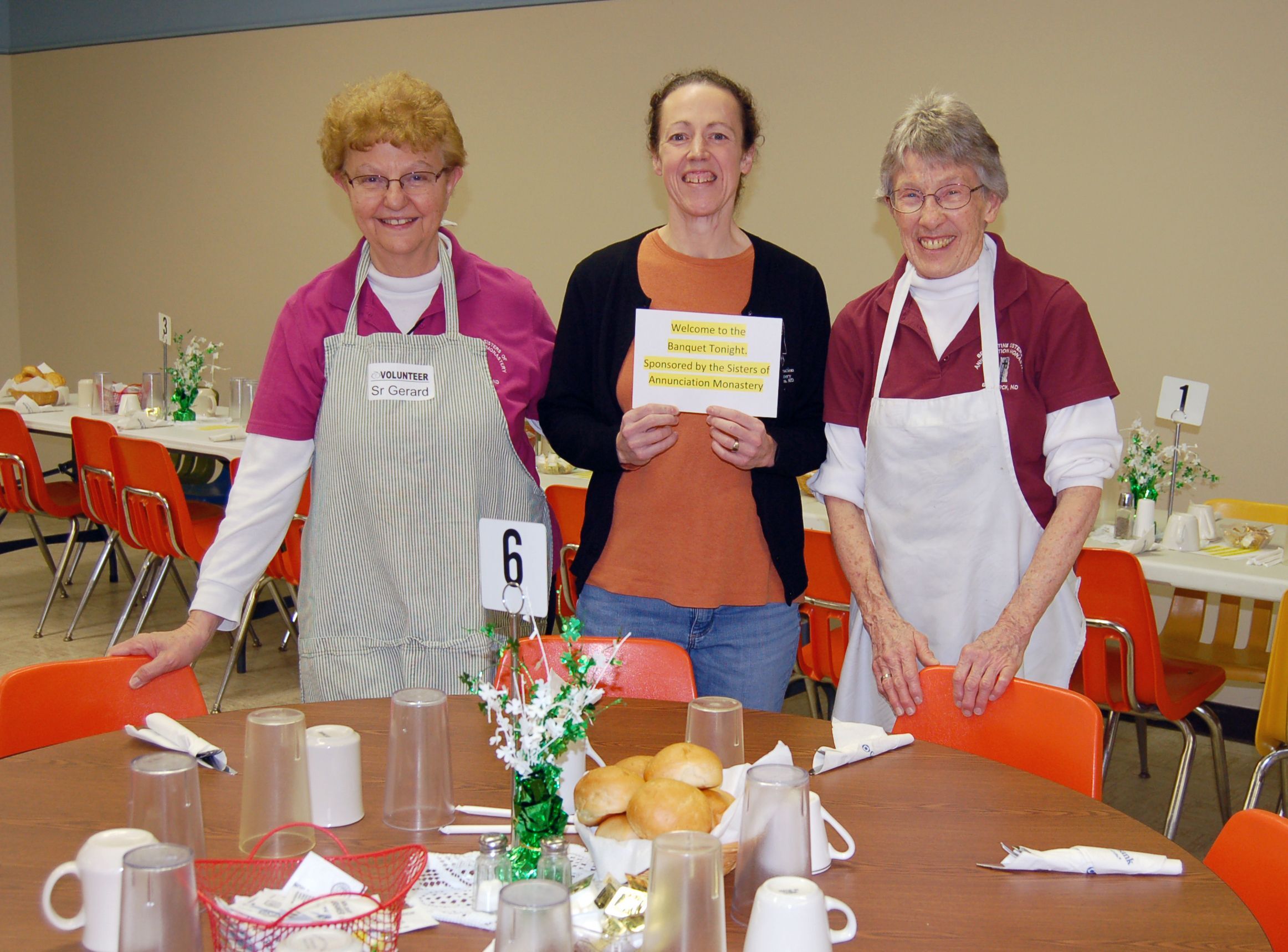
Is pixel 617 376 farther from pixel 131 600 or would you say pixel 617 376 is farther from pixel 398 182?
pixel 131 600

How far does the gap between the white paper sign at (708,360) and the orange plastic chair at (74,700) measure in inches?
41.6

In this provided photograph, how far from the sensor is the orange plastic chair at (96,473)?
540cm

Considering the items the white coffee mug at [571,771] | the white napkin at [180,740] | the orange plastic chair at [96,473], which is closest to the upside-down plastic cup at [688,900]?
the white coffee mug at [571,771]

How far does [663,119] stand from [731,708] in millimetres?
1271

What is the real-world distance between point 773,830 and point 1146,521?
3016 millimetres

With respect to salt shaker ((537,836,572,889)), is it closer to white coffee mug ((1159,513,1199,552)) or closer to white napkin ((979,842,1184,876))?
white napkin ((979,842,1184,876))

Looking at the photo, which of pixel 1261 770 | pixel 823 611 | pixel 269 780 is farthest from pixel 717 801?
pixel 823 611

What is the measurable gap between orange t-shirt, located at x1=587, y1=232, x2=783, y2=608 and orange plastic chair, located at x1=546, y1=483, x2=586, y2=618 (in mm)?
1655

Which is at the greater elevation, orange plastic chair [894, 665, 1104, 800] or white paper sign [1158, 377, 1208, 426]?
white paper sign [1158, 377, 1208, 426]

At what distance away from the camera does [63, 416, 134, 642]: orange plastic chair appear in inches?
213

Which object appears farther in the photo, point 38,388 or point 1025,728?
point 38,388

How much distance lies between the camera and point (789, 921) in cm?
112

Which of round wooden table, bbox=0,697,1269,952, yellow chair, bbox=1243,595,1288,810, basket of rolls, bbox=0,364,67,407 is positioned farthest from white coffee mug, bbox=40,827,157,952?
basket of rolls, bbox=0,364,67,407

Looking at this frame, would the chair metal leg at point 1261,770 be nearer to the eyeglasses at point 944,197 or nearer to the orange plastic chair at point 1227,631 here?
the orange plastic chair at point 1227,631
